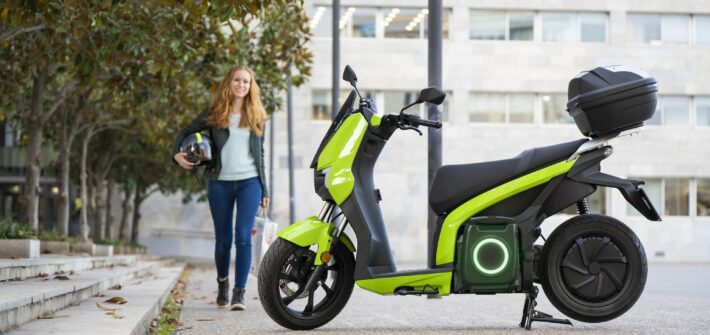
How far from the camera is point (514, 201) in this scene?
20.9 feet

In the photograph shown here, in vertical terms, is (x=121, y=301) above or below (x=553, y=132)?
below

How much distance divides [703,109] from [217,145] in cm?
3530

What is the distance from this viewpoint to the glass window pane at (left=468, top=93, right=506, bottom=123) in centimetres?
3994

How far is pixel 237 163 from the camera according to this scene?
8.48 meters

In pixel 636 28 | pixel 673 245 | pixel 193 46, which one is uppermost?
pixel 636 28

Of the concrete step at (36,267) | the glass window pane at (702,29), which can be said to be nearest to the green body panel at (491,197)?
the concrete step at (36,267)

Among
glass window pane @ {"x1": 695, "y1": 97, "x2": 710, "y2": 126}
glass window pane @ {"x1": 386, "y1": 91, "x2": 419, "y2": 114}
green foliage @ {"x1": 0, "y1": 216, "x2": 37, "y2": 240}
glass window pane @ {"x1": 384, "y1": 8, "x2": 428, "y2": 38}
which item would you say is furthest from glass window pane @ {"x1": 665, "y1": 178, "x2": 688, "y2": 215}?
green foliage @ {"x1": 0, "y1": 216, "x2": 37, "y2": 240}

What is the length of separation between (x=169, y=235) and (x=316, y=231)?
3555cm

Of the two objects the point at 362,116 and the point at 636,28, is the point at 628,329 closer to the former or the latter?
the point at 362,116

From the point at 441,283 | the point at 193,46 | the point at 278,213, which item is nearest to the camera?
the point at 441,283

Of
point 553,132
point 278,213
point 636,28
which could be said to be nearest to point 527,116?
point 553,132

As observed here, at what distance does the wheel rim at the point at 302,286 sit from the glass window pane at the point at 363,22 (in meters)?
33.4

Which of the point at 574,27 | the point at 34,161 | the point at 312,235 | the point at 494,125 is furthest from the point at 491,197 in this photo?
the point at 574,27

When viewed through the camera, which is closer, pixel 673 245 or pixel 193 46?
pixel 193 46
